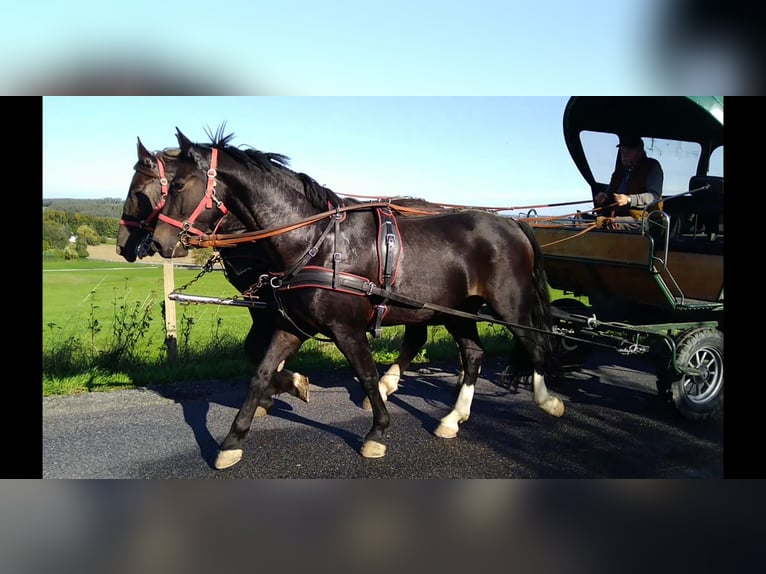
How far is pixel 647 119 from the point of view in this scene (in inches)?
218

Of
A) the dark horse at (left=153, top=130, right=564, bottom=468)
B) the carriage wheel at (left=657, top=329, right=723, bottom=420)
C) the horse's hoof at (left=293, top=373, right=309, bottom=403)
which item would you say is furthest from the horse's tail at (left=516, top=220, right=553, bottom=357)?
the horse's hoof at (left=293, top=373, right=309, bottom=403)

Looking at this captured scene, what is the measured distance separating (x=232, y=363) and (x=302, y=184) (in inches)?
115

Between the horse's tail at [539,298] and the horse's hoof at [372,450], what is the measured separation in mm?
1657

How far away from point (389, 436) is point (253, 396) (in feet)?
3.91

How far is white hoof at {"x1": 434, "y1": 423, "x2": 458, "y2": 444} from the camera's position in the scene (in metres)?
4.56

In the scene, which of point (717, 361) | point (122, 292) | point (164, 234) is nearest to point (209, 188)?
point (164, 234)

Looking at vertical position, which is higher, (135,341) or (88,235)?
(88,235)

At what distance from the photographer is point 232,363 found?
6.34 m

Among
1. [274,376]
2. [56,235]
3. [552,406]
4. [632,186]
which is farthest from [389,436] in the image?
[56,235]

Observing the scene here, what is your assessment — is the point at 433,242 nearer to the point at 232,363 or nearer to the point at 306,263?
the point at 306,263

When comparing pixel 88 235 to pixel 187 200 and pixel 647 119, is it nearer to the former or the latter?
pixel 187 200

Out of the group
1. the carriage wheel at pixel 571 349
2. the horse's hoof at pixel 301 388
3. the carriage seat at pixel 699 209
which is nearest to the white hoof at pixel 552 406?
the carriage wheel at pixel 571 349

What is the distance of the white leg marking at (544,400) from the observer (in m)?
4.84
